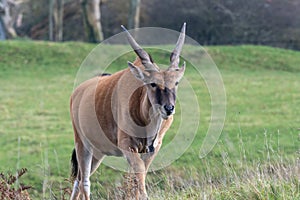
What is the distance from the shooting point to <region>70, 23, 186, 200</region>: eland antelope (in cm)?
649

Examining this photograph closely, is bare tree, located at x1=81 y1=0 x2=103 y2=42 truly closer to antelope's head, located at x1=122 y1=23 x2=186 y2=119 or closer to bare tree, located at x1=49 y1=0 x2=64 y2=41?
bare tree, located at x1=49 y1=0 x2=64 y2=41

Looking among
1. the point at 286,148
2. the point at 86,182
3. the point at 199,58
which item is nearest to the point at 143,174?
the point at 86,182

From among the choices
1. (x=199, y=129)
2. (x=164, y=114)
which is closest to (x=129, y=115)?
(x=164, y=114)

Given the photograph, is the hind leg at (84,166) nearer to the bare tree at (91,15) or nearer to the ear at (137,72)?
the ear at (137,72)

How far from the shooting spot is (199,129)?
51.9 feet

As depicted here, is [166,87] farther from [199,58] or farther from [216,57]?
[216,57]

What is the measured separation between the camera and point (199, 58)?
25.0 meters

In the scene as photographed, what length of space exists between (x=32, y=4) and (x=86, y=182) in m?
38.0

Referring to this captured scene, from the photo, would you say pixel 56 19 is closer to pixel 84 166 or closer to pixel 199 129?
pixel 199 129

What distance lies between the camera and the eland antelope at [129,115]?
649cm

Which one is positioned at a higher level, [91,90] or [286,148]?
[91,90]

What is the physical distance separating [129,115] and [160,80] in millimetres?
616

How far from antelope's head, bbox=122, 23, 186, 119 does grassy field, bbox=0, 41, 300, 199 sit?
0.69 m

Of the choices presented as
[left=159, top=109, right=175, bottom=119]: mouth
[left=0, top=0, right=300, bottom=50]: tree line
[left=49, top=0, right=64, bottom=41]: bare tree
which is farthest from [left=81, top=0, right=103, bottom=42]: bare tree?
[left=159, top=109, right=175, bottom=119]: mouth
